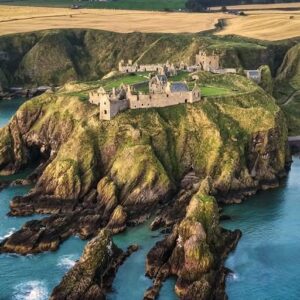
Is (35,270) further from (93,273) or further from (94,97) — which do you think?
(94,97)

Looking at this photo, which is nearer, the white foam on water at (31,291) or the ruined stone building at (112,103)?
the white foam on water at (31,291)

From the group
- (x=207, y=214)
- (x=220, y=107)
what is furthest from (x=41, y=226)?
(x=220, y=107)

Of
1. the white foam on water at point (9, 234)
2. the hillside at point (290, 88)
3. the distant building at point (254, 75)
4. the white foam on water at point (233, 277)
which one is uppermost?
the distant building at point (254, 75)

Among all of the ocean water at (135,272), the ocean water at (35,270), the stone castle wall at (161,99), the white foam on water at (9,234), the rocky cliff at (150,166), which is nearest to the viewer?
the ocean water at (135,272)

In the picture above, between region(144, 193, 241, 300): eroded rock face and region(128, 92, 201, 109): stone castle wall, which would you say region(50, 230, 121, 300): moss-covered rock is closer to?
region(144, 193, 241, 300): eroded rock face

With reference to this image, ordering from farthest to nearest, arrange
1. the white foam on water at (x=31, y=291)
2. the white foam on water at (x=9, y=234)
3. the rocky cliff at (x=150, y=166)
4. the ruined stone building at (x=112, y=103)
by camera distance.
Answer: the ruined stone building at (x=112, y=103), the white foam on water at (x=9, y=234), the rocky cliff at (x=150, y=166), the white foam on water at (x=31, y=291)

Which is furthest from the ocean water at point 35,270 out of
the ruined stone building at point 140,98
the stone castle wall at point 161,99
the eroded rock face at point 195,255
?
Result: the stone castle wall at point 161,99

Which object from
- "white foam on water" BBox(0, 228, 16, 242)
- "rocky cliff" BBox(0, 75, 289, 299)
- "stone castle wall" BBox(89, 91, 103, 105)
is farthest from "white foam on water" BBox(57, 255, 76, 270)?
"stone castle wall" BBox(89, 91, 103, 105)

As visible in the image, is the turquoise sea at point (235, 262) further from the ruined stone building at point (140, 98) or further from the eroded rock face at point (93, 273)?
the ruined stone building at point (140, 98)
